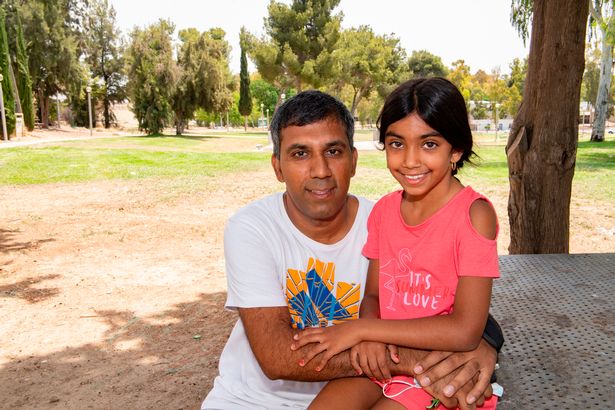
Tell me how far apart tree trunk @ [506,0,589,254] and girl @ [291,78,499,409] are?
2379mm

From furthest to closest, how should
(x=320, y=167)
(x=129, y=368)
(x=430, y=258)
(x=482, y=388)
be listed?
(x=129, y=368) < (x=320, y=167) < (x=430, y=258) < (x=482, y=388)

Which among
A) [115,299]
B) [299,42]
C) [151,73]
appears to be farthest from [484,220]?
[299,42]

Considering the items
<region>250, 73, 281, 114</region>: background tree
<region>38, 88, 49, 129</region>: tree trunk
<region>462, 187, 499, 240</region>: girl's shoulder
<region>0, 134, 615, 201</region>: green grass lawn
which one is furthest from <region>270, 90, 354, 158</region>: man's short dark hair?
<region>250, 73, 281, 114</region>: background tree

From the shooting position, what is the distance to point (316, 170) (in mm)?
2113

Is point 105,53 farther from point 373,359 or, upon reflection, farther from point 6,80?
point 373,359

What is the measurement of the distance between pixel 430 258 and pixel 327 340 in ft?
1.54

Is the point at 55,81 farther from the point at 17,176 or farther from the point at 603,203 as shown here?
the point at 603,203

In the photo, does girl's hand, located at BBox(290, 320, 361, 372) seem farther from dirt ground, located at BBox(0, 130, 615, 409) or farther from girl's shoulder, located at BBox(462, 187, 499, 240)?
dirt ground, located at BBox(0, 130, 615, 409)

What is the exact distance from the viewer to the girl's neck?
6.36 feet

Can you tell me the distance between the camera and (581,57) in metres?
3.96

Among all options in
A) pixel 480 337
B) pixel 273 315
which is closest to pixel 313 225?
pixel 273 315

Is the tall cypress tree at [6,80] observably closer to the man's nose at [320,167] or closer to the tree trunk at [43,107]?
the tree trunk at [43,107]

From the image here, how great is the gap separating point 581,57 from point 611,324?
2.47m

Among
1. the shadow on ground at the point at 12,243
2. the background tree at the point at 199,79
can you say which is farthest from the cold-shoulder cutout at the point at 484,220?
the background tree at the point at 199,79
